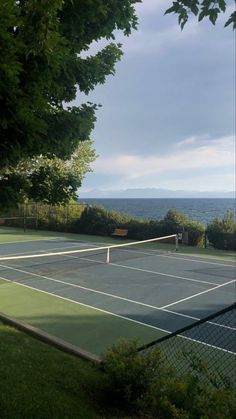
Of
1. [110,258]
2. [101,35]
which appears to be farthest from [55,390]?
[110,258]

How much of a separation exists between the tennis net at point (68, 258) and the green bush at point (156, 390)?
10.2 metres

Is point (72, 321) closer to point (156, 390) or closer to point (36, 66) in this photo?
point (156, 390)

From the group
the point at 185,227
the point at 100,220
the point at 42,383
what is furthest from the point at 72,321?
the point at 100,220

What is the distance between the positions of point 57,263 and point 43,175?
14015mm

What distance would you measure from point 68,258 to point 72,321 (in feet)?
34.6

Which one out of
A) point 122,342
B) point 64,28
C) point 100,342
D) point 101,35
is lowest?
point 100,342

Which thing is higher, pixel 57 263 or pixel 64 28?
pixel 64 28

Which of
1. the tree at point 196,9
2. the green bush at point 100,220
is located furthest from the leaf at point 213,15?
the green bush at point 100,220

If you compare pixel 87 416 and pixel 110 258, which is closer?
pixel 87 416

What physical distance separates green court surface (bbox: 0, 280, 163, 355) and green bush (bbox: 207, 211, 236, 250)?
53.9 feet

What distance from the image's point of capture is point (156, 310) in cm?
1196

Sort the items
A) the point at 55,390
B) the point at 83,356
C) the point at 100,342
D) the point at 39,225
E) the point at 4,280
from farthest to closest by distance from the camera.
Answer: the point at 39,225 → the point at 4,280 → the point at 100,342 → the point at 83,356 → the point at 55,390

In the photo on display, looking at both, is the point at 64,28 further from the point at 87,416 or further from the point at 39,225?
the point at 39,225

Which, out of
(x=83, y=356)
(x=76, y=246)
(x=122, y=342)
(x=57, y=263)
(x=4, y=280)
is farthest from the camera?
(x=76, y=246)
